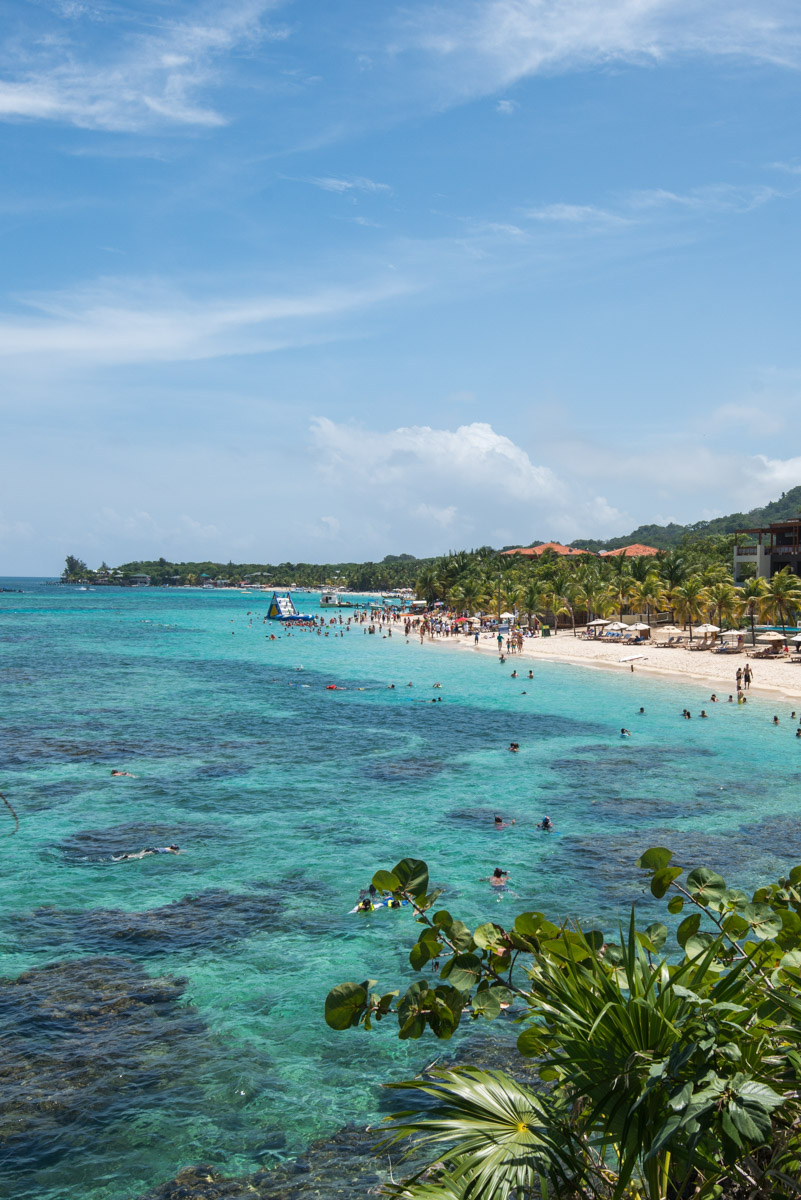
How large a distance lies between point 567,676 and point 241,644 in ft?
147

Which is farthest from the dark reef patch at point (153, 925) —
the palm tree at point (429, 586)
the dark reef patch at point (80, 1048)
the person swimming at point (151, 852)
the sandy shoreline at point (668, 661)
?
the palm tree at point (429, 586)

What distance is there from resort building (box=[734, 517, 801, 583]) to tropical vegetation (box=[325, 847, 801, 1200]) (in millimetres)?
72657

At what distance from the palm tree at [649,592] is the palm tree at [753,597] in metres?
15.0

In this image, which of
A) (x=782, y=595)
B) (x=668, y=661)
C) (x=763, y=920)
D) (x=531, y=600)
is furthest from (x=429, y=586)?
(x=763, y=920)

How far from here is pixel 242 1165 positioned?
420 inches

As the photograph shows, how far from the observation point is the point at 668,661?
63750 mm

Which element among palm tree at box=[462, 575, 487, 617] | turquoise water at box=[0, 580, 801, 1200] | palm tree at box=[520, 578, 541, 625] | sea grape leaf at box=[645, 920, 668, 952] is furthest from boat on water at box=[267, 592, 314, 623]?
sea grape leaf at box=[645, 920, 668, 952]

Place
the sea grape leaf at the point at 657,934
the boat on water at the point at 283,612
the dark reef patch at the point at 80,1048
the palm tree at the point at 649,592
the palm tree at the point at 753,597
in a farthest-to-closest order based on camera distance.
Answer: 1. the boat on water at the point at 283,612
2. the palm tree at the point at 649,592
3. the palm tree at the point at 753,597
4. the dark reef patch at the point at 80,1048
5. the sea grape leaf at the point at 657,934

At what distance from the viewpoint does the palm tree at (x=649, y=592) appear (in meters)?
80.2

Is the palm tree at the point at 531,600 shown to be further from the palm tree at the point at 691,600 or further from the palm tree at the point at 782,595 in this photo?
the palm tree at the point at 782,595

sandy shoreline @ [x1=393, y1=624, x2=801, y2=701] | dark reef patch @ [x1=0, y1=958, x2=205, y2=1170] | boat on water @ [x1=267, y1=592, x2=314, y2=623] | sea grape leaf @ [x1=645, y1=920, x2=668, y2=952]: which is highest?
sea grape leaf @ [x1=645, y1=920, x2=668, y2=952]

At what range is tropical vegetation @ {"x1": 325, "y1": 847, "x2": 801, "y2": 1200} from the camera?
3.79m

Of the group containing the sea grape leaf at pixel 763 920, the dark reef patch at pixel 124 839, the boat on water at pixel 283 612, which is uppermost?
the sea grape leaf at pixel 763 920

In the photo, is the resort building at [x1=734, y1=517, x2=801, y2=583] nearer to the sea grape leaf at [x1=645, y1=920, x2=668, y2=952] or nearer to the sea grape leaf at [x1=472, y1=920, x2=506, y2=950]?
the sea grape leaf at [x1=645, y1=920, x2=668, y2=952]
